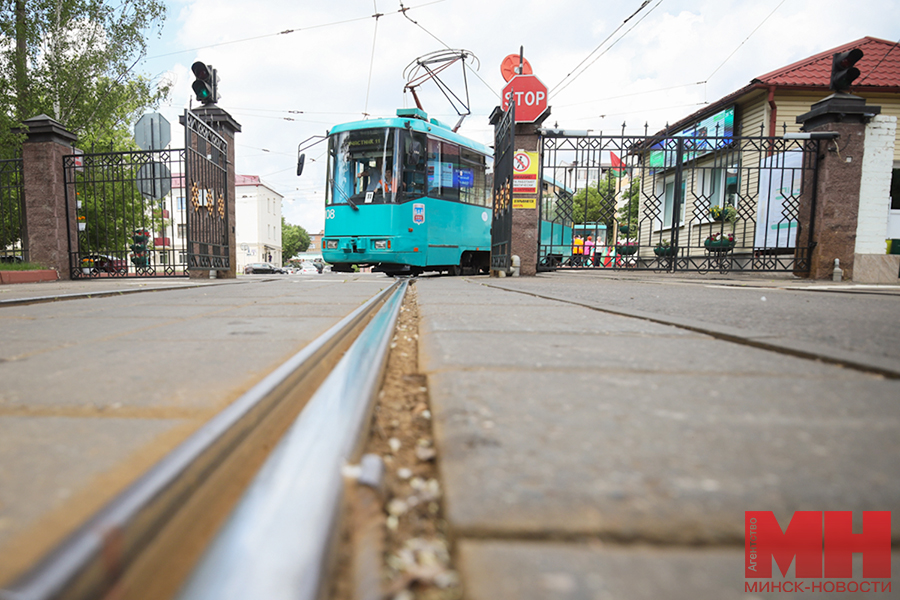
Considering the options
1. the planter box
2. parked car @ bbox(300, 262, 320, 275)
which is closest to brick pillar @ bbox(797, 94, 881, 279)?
the planter box

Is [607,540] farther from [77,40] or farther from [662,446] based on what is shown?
[77,40]

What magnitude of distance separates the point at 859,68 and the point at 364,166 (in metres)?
14.5

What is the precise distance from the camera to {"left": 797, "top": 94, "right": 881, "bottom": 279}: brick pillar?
846 cm

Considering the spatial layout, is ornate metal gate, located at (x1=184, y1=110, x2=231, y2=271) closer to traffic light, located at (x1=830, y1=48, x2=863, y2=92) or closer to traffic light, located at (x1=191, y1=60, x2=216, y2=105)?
traffic light, located at (x1=191, y1=60, x2=216, y2=105)

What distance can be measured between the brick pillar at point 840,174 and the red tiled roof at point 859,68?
18.1 ft

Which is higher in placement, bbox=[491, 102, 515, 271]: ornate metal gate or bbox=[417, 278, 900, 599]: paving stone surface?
bbox=[491, 102, 515, 271]: ornate metal gate

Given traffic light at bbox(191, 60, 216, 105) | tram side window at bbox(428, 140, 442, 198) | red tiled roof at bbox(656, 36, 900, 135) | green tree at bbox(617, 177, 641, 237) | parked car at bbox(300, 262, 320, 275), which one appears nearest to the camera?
traffic light at bbox(191, 60, 216, 105)

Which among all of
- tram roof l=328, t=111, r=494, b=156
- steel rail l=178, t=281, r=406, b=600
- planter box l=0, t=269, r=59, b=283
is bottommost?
planter box l=0, t=269, r=59, b=283

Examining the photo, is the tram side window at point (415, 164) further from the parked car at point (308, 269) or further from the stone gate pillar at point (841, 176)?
the parked car at point (308, 269)

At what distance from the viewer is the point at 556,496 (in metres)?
0.61

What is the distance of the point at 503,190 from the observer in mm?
9734

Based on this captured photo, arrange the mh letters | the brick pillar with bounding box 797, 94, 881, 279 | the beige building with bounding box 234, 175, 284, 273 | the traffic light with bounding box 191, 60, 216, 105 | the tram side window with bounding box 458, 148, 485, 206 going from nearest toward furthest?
the mh letters → the brick pillar with bounding box 797, 94, 881, 279 → the traffic light with bounding box 191, 60, 216, 105 → the tram side window with bounding box 458, 148, 485, 206 → the beige building with bounding box 234, 175, 284, 273

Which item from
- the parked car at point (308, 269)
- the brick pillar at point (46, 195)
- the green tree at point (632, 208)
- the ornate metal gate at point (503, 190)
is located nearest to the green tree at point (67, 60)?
the brick pillar at point (46, 195)

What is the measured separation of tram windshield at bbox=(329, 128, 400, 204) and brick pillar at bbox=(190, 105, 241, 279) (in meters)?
2.99
